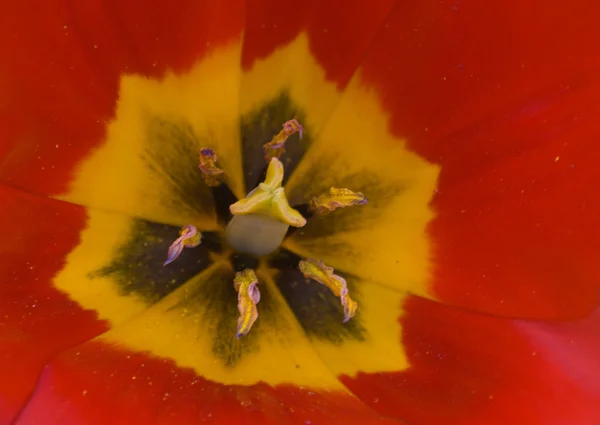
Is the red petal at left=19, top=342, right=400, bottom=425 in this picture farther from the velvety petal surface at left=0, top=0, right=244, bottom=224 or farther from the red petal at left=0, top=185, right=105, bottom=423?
the velvety petal surface at left=0, top=0, right=244, bottom=224

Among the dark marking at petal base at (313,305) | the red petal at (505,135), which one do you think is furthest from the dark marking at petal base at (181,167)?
the red petal at (505,135)

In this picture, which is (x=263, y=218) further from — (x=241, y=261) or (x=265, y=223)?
(x=241, y=261)

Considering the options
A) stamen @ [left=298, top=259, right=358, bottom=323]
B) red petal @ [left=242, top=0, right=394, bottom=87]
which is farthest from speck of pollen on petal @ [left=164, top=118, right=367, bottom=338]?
Result: red petal @ [left=242, top=0, right=394, bottom=87]

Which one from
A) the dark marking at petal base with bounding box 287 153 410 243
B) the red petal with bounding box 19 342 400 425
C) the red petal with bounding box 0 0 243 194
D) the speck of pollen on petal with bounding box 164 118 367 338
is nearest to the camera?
the red petal with bounding box 19 342 400 425

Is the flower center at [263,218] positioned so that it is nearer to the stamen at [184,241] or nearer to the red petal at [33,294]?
the stamen at [184,241]

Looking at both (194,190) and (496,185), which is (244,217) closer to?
(194,190)

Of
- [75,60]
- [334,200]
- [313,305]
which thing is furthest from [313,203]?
[75,60]

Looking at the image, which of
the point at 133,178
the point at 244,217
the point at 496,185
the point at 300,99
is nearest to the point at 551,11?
the point at 496,185
